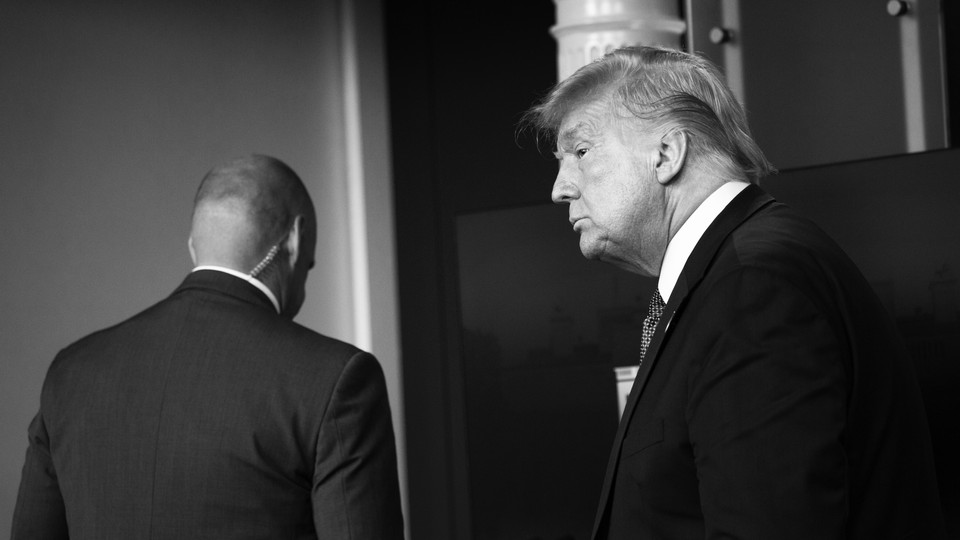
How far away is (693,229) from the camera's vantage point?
1.47m

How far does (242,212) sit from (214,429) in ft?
1.36

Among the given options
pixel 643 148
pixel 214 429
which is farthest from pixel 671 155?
Answer: pixel 214 429

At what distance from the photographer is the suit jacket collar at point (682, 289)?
1.36 meters

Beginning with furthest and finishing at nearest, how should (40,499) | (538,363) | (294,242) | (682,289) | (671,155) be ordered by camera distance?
1. (538,363)
2. (294,242)
3. (40,499)
4. (671,155)
5. (682,289)

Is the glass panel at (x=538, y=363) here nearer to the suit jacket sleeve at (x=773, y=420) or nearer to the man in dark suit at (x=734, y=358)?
the man in dark suit at (x=734, y=358)

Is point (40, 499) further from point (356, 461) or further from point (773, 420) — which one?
point (773, 420)

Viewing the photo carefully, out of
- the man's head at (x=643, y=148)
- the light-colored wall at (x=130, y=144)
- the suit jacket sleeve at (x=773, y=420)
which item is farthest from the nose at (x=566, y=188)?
the light-colored wall at (x=130, y=144)

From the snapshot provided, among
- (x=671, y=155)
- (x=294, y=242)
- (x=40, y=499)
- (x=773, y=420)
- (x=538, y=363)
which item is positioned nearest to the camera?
(x=773, y=420)

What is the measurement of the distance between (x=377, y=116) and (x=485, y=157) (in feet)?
1.53

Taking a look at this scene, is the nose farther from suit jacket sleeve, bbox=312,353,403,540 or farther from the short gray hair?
suit jacket sleeve, bbox=312,353,403,540

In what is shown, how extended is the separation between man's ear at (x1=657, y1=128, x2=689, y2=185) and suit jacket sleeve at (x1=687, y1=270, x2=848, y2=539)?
0.92 feet

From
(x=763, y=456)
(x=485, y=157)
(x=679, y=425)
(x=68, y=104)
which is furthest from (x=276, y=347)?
(x=485, y=157)

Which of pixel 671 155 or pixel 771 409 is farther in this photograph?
pixel 671 155

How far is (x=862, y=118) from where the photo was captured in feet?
8.04
